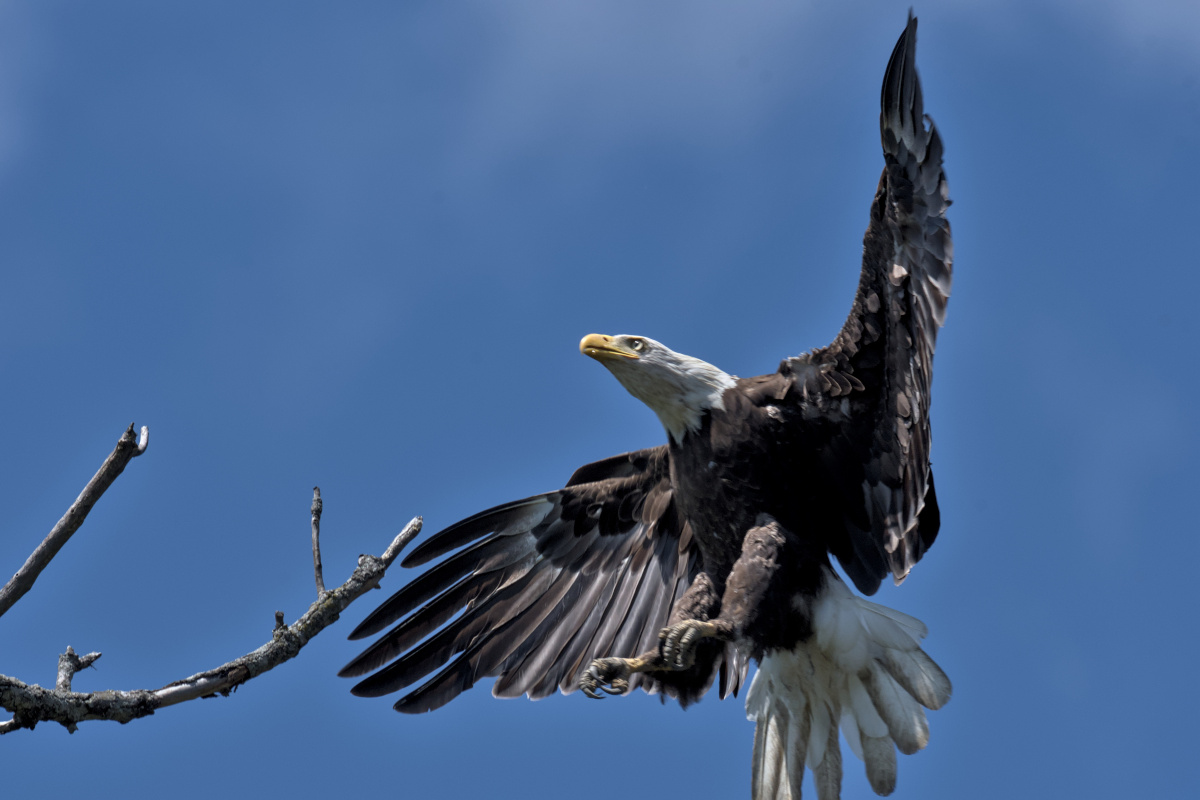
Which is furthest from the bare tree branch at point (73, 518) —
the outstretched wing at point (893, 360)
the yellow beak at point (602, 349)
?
the outstretched wing at point (893, 360)

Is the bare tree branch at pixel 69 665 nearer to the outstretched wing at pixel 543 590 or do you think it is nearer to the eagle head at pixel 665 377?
the outstretched wing at pixel 543 590

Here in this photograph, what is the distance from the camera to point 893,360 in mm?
5777

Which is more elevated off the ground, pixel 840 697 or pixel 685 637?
pixel 685 637

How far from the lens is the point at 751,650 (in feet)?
19.9

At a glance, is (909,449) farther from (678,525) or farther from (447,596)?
(447,596)

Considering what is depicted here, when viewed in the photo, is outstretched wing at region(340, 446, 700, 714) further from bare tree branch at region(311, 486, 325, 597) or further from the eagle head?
bare tree branch at region(311, 486, 325, 597)

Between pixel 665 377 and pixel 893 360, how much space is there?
1250 mm

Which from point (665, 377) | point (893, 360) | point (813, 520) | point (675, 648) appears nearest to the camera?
point (893, 360)

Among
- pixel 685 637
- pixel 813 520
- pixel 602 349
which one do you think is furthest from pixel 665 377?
pixel 685 637

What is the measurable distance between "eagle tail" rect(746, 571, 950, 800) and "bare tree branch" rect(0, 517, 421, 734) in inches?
90.7

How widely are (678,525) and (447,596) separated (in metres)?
1.51

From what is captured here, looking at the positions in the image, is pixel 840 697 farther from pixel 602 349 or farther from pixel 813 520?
pixel 602 349

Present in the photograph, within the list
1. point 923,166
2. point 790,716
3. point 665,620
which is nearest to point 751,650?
point 790,716

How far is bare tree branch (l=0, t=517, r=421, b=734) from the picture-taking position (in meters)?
4.32
